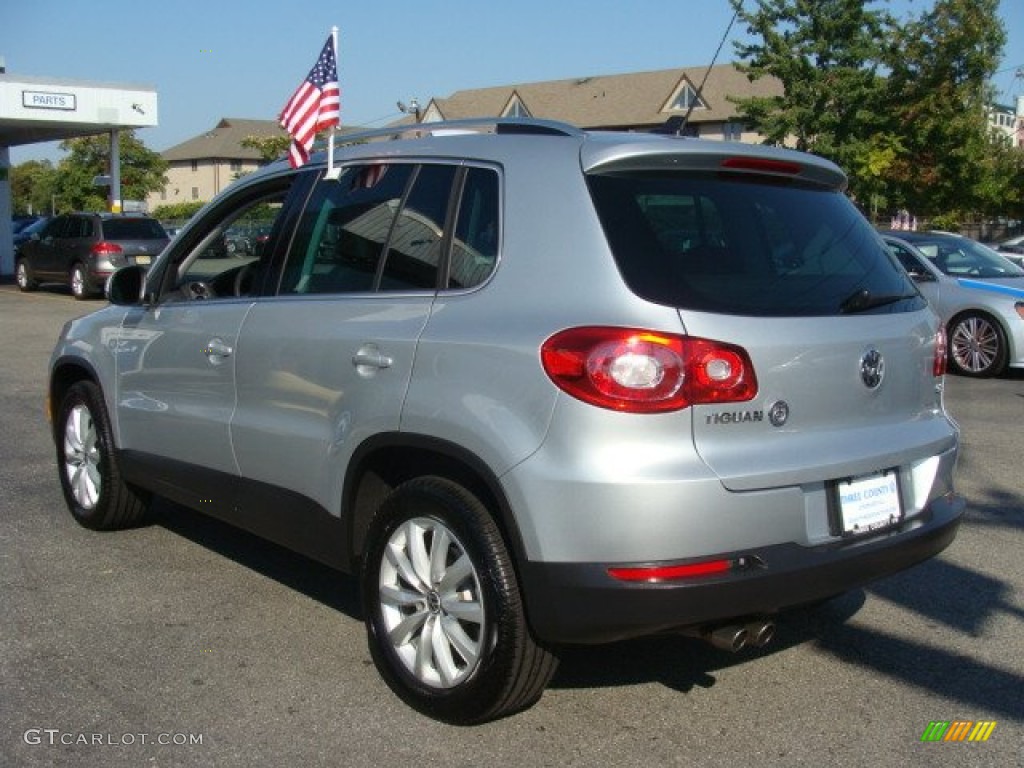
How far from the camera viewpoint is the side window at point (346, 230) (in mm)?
4090

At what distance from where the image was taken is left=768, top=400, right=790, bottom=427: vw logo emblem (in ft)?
10.9

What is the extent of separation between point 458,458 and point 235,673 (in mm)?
1304

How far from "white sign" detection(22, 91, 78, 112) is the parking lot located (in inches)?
1018

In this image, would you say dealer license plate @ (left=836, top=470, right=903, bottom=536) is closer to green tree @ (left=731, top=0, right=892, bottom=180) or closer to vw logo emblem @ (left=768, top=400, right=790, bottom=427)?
vw logo emblem @ (left=768, top=400, right=790, bottom=427)

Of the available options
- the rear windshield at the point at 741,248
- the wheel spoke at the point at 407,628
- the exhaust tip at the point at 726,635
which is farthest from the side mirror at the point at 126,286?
the exhaust tip at the point at 726,635

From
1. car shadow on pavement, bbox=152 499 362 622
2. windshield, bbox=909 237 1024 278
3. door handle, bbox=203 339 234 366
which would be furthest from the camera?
windshield, bbox=909 237 1024 278

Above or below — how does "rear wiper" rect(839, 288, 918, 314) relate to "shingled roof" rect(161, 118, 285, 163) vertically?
below

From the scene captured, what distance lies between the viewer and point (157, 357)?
16.7ft

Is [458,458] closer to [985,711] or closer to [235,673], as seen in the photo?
[235,673]

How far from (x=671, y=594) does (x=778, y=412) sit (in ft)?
2.03

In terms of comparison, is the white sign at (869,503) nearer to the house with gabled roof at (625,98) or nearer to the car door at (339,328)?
the car door at (339,328)

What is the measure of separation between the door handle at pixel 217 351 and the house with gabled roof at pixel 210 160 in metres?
87.6

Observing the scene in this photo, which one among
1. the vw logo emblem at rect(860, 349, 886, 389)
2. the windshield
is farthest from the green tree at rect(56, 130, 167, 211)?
the vw logo emblem at rect(860, 349, 886, 389)

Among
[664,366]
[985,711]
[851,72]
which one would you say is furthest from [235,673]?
[851,72]
